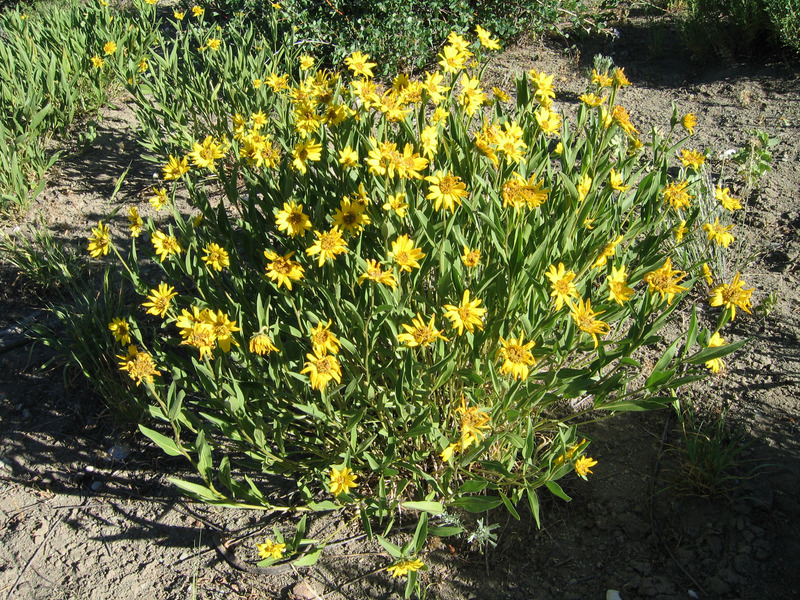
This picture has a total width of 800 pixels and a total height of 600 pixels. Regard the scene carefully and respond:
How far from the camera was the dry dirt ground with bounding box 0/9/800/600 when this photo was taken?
1.97 metres

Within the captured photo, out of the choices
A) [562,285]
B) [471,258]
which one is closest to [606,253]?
[562,285]

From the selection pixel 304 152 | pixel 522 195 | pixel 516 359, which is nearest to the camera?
pixel 516 359

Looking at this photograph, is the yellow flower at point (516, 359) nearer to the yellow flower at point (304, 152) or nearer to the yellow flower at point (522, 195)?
the yellow flower at point (522, 195)

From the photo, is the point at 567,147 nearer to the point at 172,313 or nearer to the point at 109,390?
the point at 172,313

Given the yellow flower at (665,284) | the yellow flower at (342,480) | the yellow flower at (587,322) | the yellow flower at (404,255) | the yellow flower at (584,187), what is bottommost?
the yellow flower at (342,480)

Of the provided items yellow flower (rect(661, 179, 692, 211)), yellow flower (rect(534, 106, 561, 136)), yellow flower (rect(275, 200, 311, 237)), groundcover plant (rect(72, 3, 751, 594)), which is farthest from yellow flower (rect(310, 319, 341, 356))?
yellow flower (rect(661, 179, 692, 211))

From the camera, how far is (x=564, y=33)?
A: 5117 mm

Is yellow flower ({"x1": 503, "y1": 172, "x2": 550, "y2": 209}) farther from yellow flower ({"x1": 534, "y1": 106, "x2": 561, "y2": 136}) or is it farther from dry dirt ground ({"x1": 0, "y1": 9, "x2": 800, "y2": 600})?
dry dirt ground ({"x1": 0, "y1": 9, "x2": 800, "y2": 600})

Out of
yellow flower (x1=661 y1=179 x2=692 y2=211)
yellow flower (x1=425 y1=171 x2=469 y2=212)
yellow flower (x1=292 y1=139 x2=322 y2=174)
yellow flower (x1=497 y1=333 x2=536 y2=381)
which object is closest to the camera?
yellow flower (x1=497 y1=333 x2=536 y2=381)

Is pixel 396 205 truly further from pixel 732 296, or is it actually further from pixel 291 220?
pixel 732 296

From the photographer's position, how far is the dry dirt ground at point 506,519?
1974mm

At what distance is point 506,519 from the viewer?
2.17 m

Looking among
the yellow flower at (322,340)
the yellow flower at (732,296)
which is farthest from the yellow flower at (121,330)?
the yellow flower at (732,296)

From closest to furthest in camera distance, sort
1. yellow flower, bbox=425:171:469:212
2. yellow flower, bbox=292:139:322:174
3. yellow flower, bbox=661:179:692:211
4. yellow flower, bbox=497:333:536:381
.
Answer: yellow flower, bbox=497:333:536:381
yellow flower, bbox=425:171:469:212
yellow flower, bbox=292:139:322:174
yellow flower, bbox=661:179:692:211
